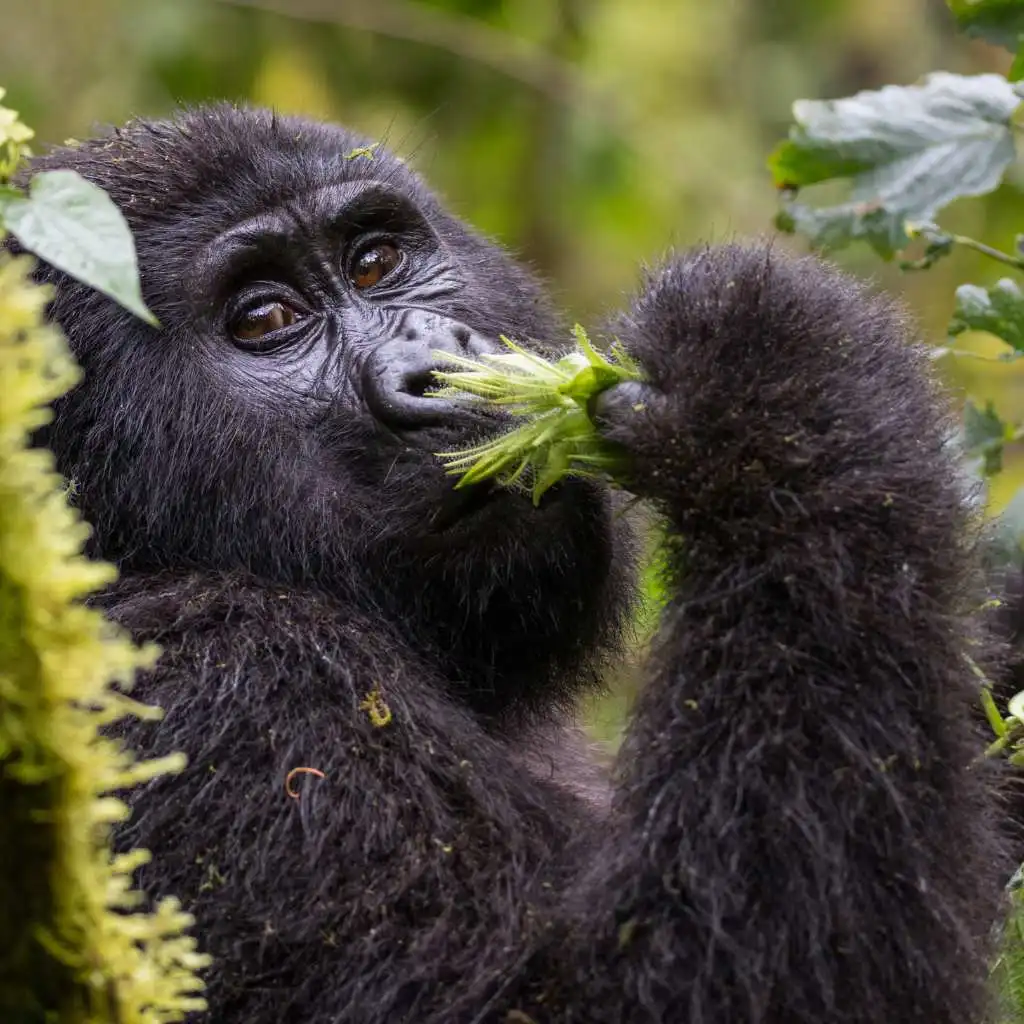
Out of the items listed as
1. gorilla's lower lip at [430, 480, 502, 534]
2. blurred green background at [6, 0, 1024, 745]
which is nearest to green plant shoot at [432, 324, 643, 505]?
gorilla's lower lip at [430, 480, 502, 534]

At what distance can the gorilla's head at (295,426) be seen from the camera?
9.18 ft

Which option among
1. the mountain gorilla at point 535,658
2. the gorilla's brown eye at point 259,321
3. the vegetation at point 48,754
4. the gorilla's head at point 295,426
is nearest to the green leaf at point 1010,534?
the mountain gorilla at point 535,658

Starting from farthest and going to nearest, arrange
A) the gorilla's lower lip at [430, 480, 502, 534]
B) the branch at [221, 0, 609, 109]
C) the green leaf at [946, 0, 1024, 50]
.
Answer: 1. the branch at [221, 0, 609, 109]
2. the green leaf at [946, 0, 1024, 50]
3. the gorilla's lower lip at [430, 480, 502, 534]

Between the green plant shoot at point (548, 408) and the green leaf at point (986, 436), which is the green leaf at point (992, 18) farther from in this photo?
the green plant shoot at point (548, 408)

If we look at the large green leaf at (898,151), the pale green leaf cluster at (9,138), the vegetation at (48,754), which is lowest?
the vegetation at (48,754)

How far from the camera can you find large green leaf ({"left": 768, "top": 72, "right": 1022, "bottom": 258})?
3279 millimetres

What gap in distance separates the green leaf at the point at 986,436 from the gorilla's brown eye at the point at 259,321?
1.52 m

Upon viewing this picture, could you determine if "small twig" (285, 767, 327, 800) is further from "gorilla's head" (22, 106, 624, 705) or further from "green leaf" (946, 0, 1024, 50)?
"green leaf" (946, 0, 1024, 50)

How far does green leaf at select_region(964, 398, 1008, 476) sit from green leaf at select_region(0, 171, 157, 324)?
7.03 feet

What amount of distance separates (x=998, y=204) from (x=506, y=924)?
6437 mm

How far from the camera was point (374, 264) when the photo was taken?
3.22 meters

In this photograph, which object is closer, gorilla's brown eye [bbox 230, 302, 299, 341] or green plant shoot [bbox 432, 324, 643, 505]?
green plant shoot [bbox 432, 324, 643, 505]

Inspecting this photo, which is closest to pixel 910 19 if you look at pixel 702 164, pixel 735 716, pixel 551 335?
pixel 702 164

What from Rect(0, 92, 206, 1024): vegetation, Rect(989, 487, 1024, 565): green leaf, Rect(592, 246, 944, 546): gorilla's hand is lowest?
Rect(0, 92, 206, 1024): vegetation
